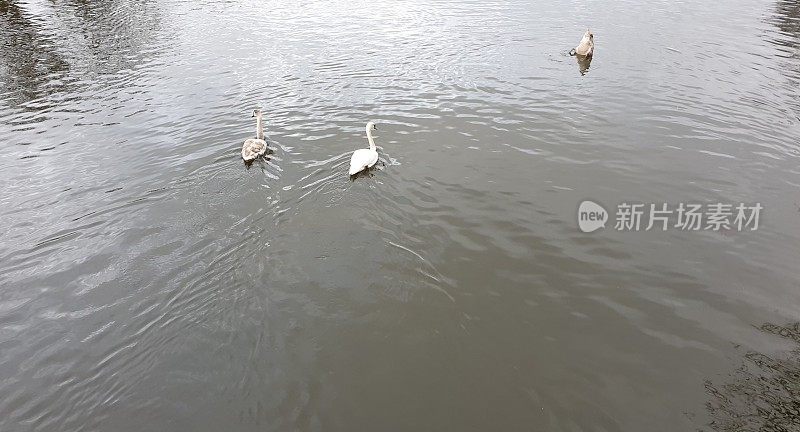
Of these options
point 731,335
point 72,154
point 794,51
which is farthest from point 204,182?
point 794,51

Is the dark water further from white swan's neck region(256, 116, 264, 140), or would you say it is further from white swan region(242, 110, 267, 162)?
white swan's neck region(256, 116, 264, 140)

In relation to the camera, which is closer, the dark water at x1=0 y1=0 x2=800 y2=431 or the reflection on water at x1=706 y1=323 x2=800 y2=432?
the reflection on water at x1=706 y1=323 x2=800 y2=432

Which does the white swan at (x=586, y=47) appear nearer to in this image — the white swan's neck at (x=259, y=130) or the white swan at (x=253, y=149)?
the white swan's neck at (x=259, y=130)

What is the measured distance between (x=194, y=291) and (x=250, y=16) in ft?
83.6

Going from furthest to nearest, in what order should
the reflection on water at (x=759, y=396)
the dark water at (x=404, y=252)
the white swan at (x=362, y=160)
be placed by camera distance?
1. the white swan at (x=362, y=160)
2. the dark water at (x=404, y=252)
3. the reflection on water at (x=759, y=396)

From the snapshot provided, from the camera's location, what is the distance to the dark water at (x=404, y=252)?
246 inches

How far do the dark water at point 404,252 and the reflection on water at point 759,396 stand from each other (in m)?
0.03

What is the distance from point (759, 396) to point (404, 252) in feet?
18.9

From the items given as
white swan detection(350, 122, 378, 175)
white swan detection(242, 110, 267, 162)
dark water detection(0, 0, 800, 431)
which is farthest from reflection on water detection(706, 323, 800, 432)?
white swan detection(242, 110, 267, 162)

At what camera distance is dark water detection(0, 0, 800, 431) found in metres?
6.24

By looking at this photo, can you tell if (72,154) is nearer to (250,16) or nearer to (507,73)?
(507,73)

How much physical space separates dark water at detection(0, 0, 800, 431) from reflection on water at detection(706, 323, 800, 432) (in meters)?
0.03

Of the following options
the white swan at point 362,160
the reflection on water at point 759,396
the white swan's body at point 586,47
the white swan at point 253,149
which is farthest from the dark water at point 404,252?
the white swan's body at point 586,47

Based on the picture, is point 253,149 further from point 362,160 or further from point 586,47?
point 586,47
